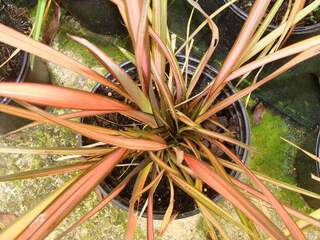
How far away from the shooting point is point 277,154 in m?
1.42

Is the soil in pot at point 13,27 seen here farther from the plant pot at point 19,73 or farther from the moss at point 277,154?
the moss at point 277,154

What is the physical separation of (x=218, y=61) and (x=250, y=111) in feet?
0.64

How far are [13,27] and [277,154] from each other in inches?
35.8

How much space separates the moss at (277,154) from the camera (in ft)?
4.57

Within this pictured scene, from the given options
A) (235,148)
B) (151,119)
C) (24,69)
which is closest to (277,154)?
(235,148)

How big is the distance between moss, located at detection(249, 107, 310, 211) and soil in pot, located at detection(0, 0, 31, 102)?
75 cm

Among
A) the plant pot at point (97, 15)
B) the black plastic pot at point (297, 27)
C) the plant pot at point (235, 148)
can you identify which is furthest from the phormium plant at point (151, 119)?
the plant pot at point (97, 15)

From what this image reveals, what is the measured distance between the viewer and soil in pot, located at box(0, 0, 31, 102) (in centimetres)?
127

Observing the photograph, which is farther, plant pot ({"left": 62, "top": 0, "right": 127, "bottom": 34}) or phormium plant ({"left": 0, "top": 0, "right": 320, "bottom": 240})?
plant pot ({"left": 62, "top": 0, "right": 127, "bottom": 34})

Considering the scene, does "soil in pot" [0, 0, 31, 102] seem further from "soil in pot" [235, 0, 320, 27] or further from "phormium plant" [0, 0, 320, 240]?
"soil in pot" [235, 0, 320, 27]

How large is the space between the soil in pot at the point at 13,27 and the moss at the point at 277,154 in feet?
2.47

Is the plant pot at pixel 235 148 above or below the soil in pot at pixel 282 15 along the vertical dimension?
below

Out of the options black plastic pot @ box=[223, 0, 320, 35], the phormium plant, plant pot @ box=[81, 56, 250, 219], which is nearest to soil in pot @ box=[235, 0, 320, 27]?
black plastic pot @ box=[223, 0, 320, 35]

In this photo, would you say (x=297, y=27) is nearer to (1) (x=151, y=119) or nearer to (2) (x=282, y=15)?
(2) (x=282, y=15)
